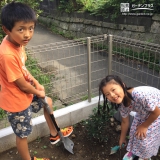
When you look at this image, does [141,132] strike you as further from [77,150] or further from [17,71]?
[17,71]

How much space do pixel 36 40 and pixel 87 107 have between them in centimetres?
546

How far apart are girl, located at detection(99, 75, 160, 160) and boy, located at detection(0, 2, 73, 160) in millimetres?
741

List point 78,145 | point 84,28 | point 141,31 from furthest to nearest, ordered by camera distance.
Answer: point 84,28 < point 141,31 < point 78,145

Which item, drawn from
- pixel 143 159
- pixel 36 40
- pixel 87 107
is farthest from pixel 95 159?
pixel 36 40

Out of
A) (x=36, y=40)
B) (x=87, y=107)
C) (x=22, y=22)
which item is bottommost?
(x=87, y=107)

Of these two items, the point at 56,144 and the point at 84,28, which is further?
the point at 84,28

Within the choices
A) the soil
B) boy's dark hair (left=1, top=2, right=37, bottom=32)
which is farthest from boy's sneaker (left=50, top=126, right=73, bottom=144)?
boy's dark hair (left=1, top=2, right=37, bottom=32)

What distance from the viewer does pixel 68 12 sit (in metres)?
8.06

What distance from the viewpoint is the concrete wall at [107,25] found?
16.3ft

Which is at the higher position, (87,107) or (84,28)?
(84,28)

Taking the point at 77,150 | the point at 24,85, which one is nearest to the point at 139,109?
the point at 77,150

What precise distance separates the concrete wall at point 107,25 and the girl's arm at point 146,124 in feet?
11.4

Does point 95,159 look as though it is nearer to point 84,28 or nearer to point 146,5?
point 146,5

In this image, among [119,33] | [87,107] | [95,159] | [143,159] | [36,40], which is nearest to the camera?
[143,159]
